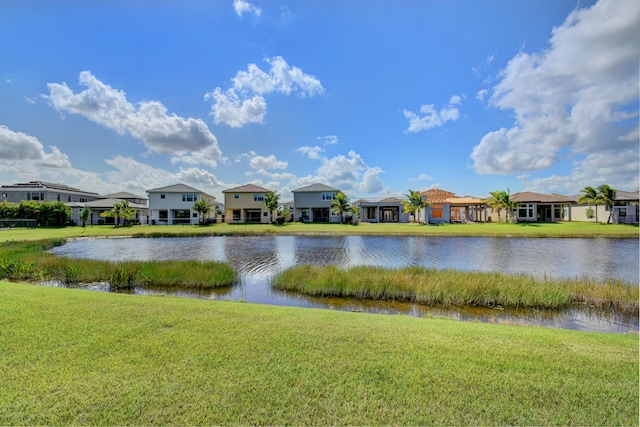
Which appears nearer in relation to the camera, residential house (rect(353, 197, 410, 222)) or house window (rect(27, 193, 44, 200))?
house window (rect(27, 193, 44, 200))

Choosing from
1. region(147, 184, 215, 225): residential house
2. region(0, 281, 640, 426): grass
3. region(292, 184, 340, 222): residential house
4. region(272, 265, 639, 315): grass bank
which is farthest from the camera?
region(292, 184, 340, 222): residential house

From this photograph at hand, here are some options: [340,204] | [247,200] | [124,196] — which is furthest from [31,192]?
[340,204]

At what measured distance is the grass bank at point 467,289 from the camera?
9633mm

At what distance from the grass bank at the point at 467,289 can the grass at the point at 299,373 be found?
4.73 meters

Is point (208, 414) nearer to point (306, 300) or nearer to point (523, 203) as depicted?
point (306, 300)

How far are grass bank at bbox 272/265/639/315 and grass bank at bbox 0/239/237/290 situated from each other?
120 inches

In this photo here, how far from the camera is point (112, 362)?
3.70 metres

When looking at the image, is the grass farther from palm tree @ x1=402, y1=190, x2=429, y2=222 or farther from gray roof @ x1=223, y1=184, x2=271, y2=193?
gray roof @ x1=223, y1=184, x2=271, y2=193

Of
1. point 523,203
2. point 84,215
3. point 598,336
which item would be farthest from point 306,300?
point 523,203

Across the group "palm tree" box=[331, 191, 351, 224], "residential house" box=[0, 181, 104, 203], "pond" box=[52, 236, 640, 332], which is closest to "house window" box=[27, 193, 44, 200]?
"residential house" box=[0, 181, 104, 203]

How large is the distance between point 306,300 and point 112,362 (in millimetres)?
7179

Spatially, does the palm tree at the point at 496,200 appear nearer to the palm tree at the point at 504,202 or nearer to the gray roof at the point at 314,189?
the palm tree at the point at 504,202

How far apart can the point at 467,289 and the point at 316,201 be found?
138ft

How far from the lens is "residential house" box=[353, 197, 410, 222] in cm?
5297
